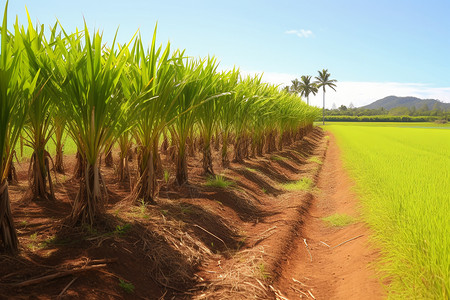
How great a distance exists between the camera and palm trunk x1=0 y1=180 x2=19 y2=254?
2.55 meters

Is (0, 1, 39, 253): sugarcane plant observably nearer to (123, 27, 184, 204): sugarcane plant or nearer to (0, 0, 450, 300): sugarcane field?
(0, 0, 450, 300): sugarcane field

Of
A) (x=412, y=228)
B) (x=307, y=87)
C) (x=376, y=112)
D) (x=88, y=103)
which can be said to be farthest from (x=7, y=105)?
(x=376, y=112)

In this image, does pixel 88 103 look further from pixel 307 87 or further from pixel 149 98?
pixel 307 87

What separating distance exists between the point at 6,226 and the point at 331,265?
3.27 metres

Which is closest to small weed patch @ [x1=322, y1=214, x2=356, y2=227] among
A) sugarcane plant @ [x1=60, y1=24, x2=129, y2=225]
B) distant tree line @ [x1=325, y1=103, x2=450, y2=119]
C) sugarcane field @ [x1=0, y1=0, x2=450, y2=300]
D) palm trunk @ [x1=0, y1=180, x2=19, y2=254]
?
sugarcane field @ [x1=0, y1=0, x2=450, y2=300]

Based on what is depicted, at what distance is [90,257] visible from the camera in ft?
9.37

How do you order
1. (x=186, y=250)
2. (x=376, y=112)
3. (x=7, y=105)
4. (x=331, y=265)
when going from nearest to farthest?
(x=7, y=105)
(x=186, y=250)
(x=331, y=265)
(x=376, y=112)

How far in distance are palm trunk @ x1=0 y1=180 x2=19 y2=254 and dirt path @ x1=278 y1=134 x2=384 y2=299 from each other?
7.78ft

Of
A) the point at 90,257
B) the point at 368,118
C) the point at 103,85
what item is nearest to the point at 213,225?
the point at 90,257

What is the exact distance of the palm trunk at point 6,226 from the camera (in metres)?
2.55

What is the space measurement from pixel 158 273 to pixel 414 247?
2211mm

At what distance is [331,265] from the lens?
13.4ft

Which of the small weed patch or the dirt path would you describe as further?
the small weed patch

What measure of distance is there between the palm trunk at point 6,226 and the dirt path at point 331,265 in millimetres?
2372
